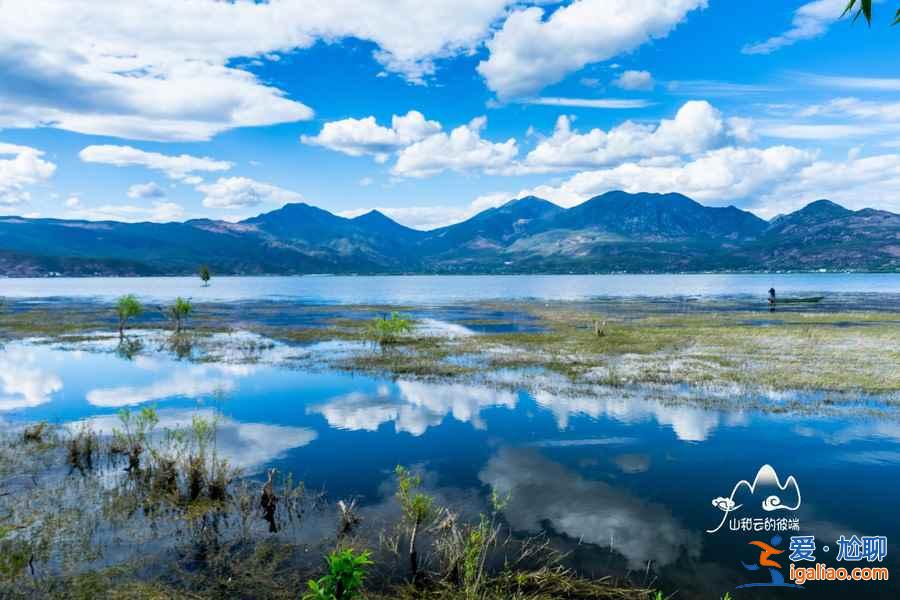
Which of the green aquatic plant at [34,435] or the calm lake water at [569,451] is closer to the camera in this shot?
the calm lake water at [569,451]

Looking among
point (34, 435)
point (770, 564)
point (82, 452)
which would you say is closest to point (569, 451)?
point (770, 564)

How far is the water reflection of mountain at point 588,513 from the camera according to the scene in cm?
1797

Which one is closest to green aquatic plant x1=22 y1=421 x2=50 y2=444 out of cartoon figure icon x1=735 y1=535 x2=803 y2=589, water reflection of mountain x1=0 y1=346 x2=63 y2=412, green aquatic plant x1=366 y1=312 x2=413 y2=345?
water reflection of mountain x1=0 y1=346 x2=63 y2=412

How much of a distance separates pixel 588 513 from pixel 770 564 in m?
6.23

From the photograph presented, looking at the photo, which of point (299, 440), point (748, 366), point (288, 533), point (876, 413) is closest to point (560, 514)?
point (288, 533)

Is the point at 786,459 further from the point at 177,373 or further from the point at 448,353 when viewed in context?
the point at 177,373

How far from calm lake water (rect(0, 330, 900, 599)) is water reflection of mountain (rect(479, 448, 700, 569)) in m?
0.08

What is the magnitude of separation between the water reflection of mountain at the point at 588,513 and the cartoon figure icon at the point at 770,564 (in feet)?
6.02

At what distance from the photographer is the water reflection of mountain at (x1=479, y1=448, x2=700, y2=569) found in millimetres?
17969

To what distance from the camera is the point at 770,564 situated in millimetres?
17031

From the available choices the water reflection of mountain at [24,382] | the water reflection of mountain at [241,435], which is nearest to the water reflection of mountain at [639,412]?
the water reflection of mountain at [241,435]

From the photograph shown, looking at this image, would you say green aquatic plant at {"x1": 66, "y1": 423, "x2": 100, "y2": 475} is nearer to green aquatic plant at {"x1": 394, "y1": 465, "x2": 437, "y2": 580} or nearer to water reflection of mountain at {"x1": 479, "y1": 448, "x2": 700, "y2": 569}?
green aquatic plant at {"x1": 394, "y1": 465, "x2": 437, "y2": 580}

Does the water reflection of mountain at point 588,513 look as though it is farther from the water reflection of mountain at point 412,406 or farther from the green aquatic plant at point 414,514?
the water reflection of mountain at point 412,406

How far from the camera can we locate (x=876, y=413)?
3203 cm
